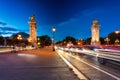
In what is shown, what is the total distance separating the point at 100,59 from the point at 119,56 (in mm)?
5173

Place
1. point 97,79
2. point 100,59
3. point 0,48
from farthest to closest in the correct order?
1. point 0,48
2. point 100,59
3. point 97,79

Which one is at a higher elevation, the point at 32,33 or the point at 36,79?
the point at 32,33

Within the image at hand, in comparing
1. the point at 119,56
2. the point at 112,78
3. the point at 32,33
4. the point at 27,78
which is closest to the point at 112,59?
the point at 119,56

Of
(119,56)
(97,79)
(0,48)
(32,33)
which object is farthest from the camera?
(32,33)

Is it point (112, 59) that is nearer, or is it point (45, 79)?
point (45, 79)

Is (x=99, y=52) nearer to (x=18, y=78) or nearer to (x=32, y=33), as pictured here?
(x=18, y=78)

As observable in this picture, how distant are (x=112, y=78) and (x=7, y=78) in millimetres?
4667

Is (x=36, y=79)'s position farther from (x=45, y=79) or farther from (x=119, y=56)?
(x=119, y=56)

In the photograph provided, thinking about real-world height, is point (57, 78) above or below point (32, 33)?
below

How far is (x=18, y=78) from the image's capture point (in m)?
13.6

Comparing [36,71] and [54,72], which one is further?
[36,71]

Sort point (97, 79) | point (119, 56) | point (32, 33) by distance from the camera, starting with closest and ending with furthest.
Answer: point (97, 79) → point (119, 56) → point (32, 33)

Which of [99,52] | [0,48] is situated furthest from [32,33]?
[99,52]

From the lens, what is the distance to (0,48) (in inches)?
2355
